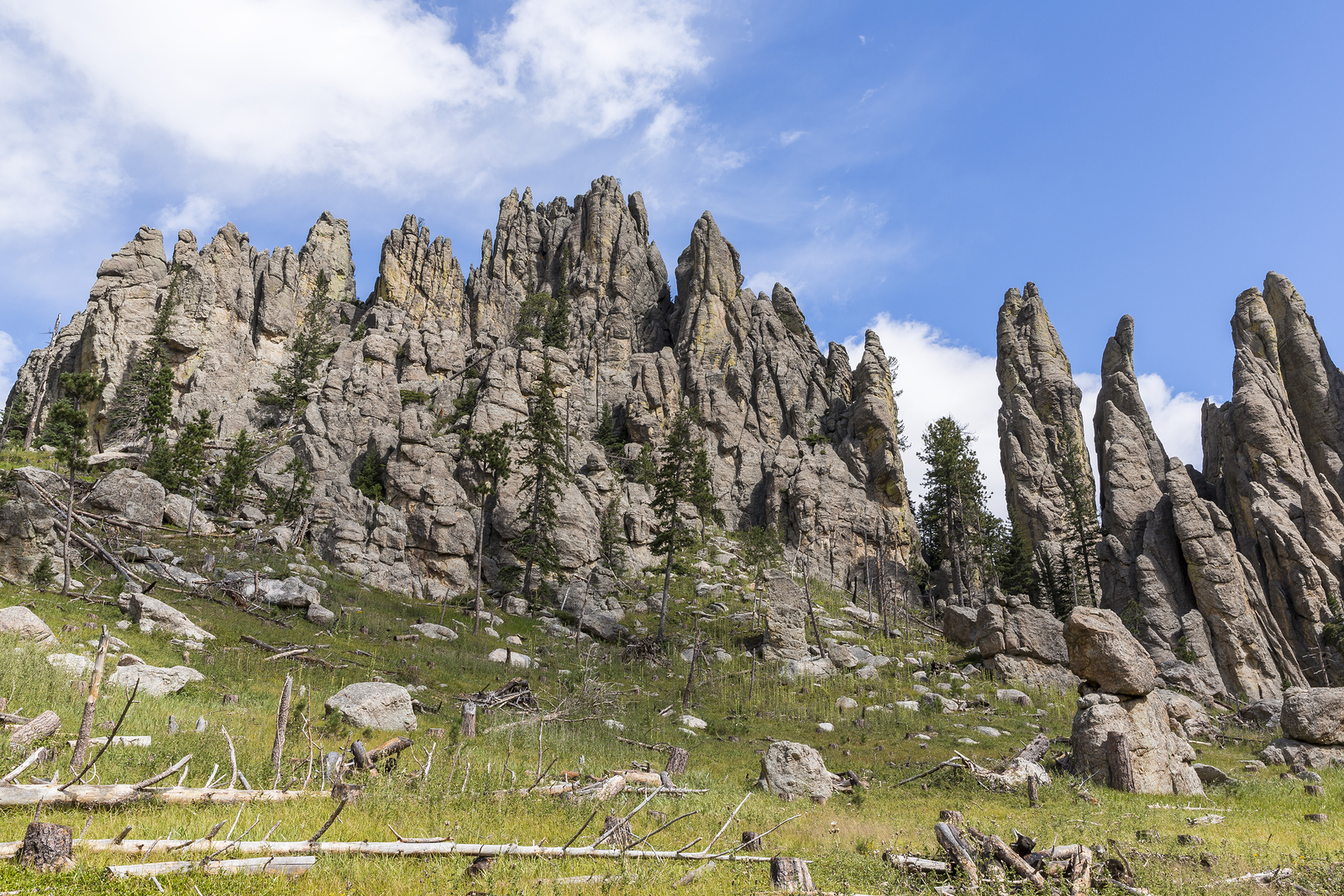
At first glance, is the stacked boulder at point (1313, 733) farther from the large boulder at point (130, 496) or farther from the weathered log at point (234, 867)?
the large boulder at point (130, 496)

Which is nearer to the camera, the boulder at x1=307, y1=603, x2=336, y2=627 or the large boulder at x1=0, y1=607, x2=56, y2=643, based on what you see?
the large boulder at x1=0, y1=607, x2=56, y2=643

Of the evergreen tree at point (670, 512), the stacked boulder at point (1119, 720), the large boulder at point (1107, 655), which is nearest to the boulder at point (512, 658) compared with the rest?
the evergreen tree at point (670, 512)

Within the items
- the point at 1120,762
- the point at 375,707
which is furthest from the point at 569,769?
the point at 1120,762

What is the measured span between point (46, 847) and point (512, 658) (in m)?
27.4

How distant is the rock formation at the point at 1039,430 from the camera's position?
253 ft

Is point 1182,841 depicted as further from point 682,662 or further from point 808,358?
point 808,358

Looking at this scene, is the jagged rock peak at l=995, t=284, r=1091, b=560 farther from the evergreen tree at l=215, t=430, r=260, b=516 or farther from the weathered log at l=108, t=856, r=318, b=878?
the weathered log at l=108, t=856, r=318, b=878

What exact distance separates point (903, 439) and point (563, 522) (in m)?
45.1

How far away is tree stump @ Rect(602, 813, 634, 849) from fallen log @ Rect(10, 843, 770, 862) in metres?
0.28

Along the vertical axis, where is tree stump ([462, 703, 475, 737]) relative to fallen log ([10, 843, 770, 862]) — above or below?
above

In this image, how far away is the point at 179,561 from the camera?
33.2 meters

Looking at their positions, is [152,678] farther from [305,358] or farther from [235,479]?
[305,358]

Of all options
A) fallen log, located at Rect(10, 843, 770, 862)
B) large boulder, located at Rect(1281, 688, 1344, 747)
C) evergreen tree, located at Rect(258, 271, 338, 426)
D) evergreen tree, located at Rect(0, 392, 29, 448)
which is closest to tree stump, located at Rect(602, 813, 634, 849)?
fallen log, located at Rect(10, 843, 770, 862)

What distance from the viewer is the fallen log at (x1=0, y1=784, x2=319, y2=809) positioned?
827cm
